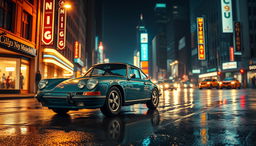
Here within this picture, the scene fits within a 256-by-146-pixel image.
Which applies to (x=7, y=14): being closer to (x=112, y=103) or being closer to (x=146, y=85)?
(x=146, y=85)

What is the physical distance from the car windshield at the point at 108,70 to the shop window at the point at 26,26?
17479 mm

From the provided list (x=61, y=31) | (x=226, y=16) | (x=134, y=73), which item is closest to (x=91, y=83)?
(x=134, y=73)

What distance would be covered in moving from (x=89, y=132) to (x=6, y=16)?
1919cm

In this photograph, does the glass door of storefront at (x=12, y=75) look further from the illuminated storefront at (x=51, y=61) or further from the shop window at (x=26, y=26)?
the illuminated storefront at (x=51, y=61)

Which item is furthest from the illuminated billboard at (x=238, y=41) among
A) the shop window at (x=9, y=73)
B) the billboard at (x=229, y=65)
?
the shop window at (x=9, y=73)

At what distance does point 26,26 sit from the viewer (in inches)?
906

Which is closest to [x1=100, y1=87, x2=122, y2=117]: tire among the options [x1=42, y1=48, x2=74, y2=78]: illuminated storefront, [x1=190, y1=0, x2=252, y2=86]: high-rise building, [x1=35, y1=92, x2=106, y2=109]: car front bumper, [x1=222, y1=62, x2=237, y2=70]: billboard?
[x1=35, y1=92, x2=106, y2=109]: car front bumper

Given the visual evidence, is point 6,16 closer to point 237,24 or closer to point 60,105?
point 60,105

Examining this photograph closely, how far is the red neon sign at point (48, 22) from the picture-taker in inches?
918

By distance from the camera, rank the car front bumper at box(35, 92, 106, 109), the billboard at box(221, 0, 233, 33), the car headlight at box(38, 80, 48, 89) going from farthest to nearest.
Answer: the billboard at box(221, 0, 233, 33)
the car headlight at box(38, 80, 48, 89)
the car front bumper at box(35, 92, 106, 109)

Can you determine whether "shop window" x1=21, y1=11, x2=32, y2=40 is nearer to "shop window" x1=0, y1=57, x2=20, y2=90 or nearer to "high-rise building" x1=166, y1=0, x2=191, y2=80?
"shop window" x1=0, y1=57, x2=20, y2=90

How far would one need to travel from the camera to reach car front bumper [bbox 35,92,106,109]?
557cm

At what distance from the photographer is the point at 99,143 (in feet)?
11.1

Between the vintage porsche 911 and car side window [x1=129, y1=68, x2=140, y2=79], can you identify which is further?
car side window [x1=129, y1=68, x2=140, y2=79]
